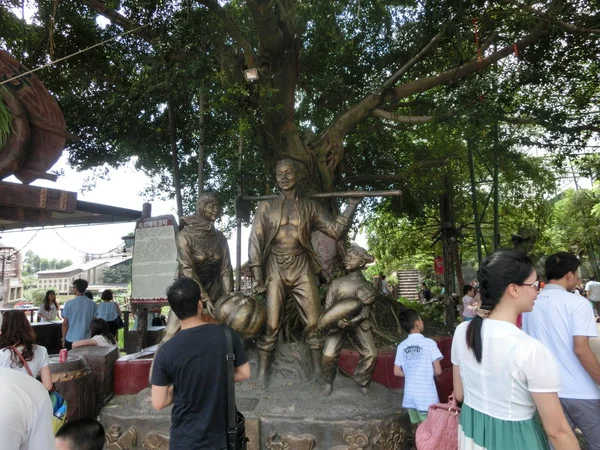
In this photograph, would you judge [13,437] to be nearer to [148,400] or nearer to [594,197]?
[148,400]

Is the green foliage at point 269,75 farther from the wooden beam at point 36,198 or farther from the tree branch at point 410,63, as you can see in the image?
the wooden beam at point 36,198

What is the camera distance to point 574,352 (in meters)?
2.72

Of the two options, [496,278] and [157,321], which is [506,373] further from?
[157,321]

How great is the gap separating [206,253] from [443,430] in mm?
3075

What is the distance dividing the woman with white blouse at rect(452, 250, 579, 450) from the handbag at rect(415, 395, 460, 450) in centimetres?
59

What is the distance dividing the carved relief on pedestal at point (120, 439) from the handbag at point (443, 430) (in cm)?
271

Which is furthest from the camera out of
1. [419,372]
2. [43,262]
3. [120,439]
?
[43,262]

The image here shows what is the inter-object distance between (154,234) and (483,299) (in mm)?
5168

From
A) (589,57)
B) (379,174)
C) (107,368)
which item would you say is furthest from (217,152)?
(589,57)

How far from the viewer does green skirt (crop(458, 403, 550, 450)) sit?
5.82ft

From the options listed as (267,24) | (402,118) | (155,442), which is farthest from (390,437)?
(267,24)

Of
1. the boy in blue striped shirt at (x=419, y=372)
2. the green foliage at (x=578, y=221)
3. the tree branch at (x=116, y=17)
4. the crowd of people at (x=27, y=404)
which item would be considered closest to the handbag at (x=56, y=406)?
the crowd of people at (x=27, y=404)

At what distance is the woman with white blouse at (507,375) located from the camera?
1671 mm

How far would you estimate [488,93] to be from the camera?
23.9 ft
